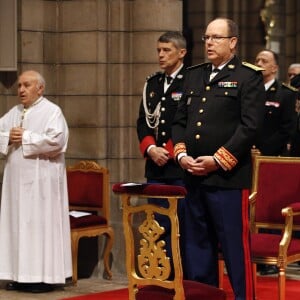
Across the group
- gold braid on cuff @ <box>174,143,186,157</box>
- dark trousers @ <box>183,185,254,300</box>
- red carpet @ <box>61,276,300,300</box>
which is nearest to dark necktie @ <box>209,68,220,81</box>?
gold braid on cuff @ <box>174,143,186,157</box>

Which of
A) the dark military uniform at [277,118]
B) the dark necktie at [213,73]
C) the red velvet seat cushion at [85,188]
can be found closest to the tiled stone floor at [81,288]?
the red velvet seat cushion at [85,188]

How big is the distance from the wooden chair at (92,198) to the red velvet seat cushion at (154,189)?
2.77 metres

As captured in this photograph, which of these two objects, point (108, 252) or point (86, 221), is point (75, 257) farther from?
point (108, 252)

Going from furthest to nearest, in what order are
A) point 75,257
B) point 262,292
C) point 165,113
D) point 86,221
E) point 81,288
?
point 86,221 → point 75,257 → point 81,288 → point 262,292 → point 165,113

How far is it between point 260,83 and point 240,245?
0.99 meters

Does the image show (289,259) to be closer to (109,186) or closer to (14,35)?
(109,186)

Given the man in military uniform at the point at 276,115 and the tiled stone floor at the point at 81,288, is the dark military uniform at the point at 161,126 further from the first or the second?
the man in military uniform at the point at 276,115

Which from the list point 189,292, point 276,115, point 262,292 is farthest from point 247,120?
point 276,115

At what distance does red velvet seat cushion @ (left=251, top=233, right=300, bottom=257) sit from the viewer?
7344mm

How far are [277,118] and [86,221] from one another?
191cm

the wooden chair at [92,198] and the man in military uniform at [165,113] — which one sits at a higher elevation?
the man in military uniform at [165,113]

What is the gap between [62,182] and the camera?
869cm

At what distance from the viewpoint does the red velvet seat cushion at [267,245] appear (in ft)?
24.1

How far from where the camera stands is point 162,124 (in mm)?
7871
